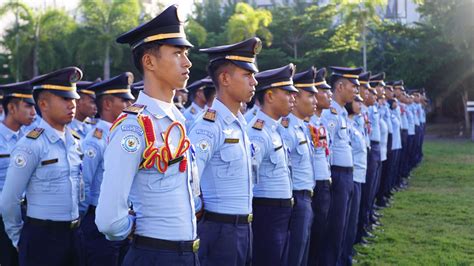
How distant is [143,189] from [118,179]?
5.5 inches

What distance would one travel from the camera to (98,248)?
463 cm

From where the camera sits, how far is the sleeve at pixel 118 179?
252cm

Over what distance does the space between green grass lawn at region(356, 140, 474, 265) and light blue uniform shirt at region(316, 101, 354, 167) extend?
1234 mm

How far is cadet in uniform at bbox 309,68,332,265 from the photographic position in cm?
544

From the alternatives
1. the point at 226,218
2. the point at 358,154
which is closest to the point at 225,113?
the point at 226,218

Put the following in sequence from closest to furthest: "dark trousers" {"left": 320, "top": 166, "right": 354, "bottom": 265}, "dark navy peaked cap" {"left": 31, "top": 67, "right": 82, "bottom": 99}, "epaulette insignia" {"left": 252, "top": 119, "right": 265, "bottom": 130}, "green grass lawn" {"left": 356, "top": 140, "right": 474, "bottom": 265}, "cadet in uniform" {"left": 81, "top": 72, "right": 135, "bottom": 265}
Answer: "dark navy peaked cap" {"left": 31, "top": 67, "right": 82, "bottom": 99} → "epaulette insignia" {"left": 252, "top": 119, "right": 265, "bottom": 130} → "cadet in uniform" {"left": 81, "top": 72, "right": 135, "bottom": 265} → "dark trousers" {"left": 320, "top": 166, "right": 354, "bottom": 265} → "green grass lawn" {"left": 356, "top": 140, "right": 474, "bottom": 265}

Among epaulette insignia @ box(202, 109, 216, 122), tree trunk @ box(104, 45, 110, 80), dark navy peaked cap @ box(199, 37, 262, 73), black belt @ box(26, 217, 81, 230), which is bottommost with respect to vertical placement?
black belt @ box(26, 217, 81, 230)

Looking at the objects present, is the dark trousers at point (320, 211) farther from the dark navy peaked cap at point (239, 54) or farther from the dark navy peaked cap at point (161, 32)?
the dark navy peaked cap at point (161, 32)

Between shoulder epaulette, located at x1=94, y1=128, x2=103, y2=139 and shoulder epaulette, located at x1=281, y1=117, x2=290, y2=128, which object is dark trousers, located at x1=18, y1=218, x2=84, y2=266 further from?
shoulder epaulette, located at x1=281, y1=117, x2=290, y2=128

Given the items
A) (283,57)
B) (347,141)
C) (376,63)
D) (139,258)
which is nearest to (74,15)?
(283,57)

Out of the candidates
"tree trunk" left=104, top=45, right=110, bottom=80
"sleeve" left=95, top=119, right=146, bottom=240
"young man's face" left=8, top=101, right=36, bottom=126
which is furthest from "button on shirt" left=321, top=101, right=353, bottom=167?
"tree trunk" left=104, top=45, right=110, bottom=80

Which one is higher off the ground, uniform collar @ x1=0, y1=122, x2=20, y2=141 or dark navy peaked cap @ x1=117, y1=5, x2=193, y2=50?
dark navy peaked cap @ x1=117, y1=5, x2=193, y2=50

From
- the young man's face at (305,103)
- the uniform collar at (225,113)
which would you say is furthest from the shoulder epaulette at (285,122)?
the uniform collar at (225,113)

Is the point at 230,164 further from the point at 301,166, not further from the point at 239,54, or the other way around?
the point at 301,166
